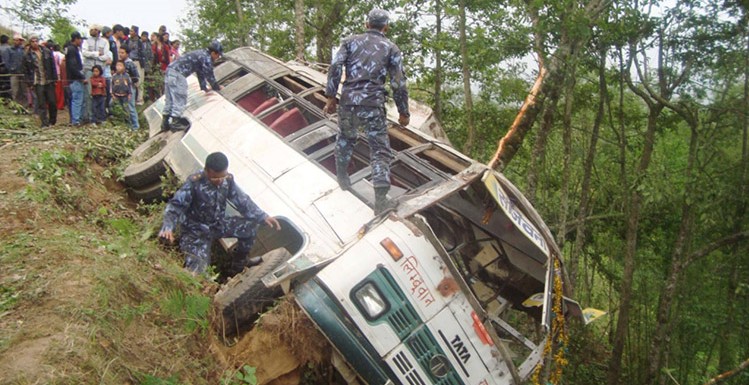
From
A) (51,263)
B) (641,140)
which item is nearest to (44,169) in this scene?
(51,263)

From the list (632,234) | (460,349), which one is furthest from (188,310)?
(632,234)

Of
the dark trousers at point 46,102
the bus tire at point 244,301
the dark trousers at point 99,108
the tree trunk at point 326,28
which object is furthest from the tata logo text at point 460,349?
the tree trunk at point 326,28

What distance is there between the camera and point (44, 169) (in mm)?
5973

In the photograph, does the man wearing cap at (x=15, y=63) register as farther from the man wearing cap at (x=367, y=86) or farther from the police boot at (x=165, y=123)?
the man wearing cap at (x=367, y=86)

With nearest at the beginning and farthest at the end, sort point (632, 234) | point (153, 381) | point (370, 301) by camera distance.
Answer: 1. point (153, 381)
2. point (370, 301)
3. point (632, 234)

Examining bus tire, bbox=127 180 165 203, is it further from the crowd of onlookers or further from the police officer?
the crowd of onlookers

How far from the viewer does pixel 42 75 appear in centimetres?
893

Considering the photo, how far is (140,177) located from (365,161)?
2.47m

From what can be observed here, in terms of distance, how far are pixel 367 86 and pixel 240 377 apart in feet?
8.00

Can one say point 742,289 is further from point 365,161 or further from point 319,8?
point 319,8

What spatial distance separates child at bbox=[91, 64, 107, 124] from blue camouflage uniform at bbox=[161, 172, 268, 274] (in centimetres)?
506

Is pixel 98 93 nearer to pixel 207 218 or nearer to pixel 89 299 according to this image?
pixel 207 218

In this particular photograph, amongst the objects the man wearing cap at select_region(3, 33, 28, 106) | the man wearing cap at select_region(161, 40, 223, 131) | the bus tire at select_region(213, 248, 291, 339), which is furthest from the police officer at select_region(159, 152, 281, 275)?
the man wearing cap at select_region(3, 33, 28, 106)

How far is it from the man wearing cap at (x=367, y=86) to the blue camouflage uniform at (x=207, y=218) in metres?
0.85
